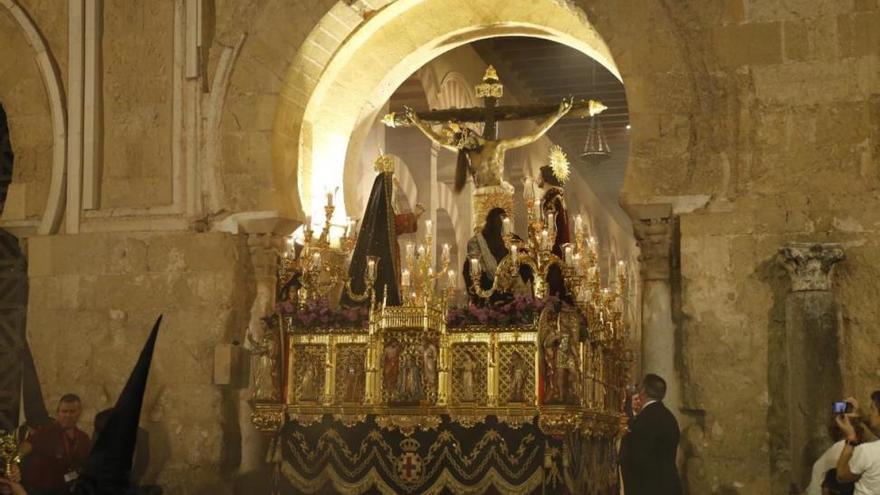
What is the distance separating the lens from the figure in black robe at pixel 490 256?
30.6 ft

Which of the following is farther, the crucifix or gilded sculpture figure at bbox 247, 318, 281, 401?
the crucifix

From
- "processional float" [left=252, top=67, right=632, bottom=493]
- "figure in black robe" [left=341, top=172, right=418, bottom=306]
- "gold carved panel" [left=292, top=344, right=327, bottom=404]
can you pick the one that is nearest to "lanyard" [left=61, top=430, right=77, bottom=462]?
"processional float" [left=252, top=67, right=632, bottom=493]

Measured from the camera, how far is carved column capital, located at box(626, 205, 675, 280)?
8.98 meters

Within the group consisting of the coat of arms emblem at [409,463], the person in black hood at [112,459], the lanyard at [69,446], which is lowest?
the coat of arms emblem at [409,463]

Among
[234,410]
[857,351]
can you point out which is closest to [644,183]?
[857,351]

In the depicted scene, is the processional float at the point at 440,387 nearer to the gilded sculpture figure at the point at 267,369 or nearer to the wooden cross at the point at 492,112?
the gilded sculpture figure at the point at 267,369

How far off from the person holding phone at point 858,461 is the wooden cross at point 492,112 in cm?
413

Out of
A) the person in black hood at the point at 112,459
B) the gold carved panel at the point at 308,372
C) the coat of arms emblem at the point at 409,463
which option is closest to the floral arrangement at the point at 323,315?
the gold carved panel at the point at 308,372

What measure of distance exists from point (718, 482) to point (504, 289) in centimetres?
205

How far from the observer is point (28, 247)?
34.7ft

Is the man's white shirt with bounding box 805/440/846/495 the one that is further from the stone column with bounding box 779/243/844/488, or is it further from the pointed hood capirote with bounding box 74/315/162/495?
the pointed hood capirote with bounding box 74/315/162/495

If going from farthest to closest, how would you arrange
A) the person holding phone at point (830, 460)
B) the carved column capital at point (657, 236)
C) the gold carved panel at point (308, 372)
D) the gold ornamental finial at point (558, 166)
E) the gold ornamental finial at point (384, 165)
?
the gold ornamental finial at point (558, 166), the gold ornamental finial at point (384, 165), the gold carved panel at point (308, 372), the carved column capital at point (657, 236), the person holding phone at point (830, 460)

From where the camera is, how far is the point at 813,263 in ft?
27.2

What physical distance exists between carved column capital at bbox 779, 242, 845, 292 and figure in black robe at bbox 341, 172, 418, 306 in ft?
9.41
